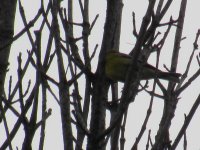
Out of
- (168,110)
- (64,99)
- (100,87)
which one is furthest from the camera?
(168,110)

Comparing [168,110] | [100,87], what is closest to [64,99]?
[100,87]

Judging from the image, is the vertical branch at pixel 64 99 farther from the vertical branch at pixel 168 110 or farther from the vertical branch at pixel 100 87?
the vertical branch at pixel 168 110

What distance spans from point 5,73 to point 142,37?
3.67 feet

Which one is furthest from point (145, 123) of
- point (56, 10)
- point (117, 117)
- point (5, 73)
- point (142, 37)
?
point (5, 73)

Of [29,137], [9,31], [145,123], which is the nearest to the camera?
[29,137]

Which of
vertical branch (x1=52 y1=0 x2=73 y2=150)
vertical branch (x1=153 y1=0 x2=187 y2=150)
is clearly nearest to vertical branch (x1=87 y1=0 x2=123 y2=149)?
vertical branch (x1=52 y1=0 x2=73 y2=150)

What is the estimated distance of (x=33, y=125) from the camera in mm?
2387

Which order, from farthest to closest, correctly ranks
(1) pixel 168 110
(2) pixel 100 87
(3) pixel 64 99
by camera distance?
(1) pixel 168 110
(3) pixel 64 99
(2) pixel 100 87

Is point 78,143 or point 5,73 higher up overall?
point 5,73

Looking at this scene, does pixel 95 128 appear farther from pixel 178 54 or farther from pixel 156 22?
pixel 178 54

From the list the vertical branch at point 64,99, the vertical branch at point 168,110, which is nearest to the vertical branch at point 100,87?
the vertical branch at point 64,99

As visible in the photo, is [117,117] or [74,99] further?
[74,99]

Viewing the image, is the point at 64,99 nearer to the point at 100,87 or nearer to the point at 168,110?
the point at 100,87

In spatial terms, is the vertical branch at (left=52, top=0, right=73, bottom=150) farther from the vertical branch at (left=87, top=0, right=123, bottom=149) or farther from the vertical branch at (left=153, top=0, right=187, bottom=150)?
the vertical branch at (left=153, top=0, right=187, bottom=150)
